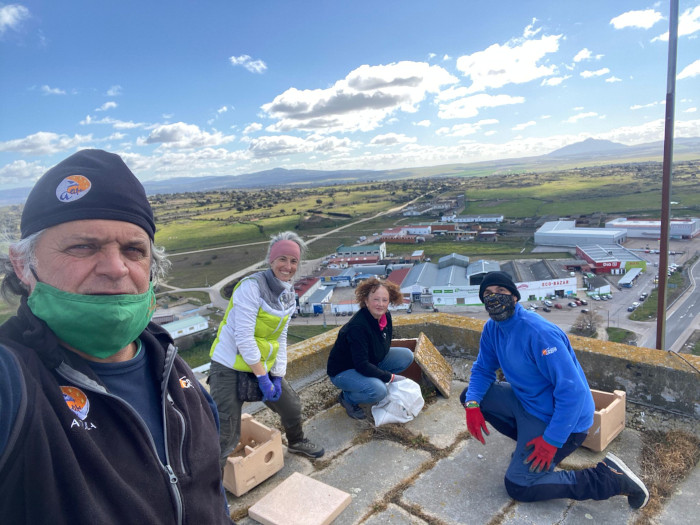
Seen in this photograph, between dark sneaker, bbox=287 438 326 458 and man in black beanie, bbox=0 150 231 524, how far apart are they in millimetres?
1769

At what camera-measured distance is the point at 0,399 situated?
78cm

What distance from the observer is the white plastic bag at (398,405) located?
3.19 meters

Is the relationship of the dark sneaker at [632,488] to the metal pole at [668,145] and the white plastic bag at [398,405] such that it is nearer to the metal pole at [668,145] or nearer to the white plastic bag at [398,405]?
the white plastic bag at [398,405]

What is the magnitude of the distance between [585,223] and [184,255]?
2092 inches

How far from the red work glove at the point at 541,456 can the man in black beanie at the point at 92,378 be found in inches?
71.3

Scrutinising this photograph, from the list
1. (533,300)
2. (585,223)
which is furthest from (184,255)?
(585,223)

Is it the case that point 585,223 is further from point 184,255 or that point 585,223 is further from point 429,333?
point 429,333

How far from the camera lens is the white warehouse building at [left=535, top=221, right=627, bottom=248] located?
4925cm

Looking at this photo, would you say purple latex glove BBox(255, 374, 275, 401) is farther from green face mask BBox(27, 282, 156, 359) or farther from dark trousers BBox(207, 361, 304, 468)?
green face mask BBox(27, 282, 156, 359)

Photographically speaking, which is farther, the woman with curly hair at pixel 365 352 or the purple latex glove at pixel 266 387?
the woman with curly hair at pixel 365 352

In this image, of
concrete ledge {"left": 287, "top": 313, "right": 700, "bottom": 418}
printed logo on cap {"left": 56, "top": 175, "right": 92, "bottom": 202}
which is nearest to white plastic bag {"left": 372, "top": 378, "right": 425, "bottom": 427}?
concrete ledge {"left": 287, "top": 313, "right": 700, "bottom": 418}

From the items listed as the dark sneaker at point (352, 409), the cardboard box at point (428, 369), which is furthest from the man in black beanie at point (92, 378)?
the cardboard box at point (428, 369)

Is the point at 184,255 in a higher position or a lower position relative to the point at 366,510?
lower

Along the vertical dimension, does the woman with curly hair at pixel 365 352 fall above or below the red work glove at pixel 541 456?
A: above
